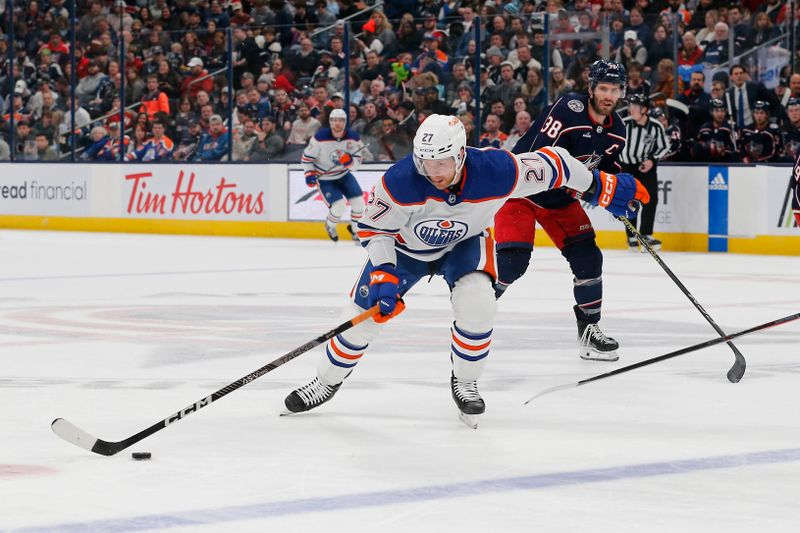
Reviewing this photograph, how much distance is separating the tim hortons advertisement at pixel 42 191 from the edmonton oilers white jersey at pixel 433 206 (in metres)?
12.2

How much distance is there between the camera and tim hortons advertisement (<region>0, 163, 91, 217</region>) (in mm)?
15891

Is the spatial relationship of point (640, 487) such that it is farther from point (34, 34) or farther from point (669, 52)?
point (34, 34)

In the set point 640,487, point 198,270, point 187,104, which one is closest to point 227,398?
point 640,487

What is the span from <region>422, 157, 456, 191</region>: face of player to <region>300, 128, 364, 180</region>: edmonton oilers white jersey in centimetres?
915

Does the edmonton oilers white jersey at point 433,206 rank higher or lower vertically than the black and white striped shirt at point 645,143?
higher

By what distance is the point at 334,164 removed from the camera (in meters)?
13.1

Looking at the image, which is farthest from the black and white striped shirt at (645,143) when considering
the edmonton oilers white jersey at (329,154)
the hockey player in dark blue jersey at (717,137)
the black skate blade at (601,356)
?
the black skate blade at (601,356)

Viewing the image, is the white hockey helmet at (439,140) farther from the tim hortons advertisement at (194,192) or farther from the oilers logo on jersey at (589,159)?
the tim hortons advertisement at (194,192)

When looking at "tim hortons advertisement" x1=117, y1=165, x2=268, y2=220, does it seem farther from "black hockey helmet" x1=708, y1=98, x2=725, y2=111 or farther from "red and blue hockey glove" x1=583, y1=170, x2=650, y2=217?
"red and blue hockey glove" x1=583, y1=170, x2=650, y2=217

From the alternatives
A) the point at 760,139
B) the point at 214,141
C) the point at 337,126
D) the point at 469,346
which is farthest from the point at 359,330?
the point at 214,141

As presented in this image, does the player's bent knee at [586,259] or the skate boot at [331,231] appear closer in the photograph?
the player's bent knee at [586,259]

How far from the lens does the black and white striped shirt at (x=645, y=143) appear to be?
11812mm

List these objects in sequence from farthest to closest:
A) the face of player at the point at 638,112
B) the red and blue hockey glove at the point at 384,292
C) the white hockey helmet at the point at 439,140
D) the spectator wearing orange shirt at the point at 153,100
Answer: the spectator wearing orange shirt at the point at 153,100, the face of player at the point at 638,112, the red and blue hockey glove at the point at 384,292, the white hockey helmet at the point at 439,140

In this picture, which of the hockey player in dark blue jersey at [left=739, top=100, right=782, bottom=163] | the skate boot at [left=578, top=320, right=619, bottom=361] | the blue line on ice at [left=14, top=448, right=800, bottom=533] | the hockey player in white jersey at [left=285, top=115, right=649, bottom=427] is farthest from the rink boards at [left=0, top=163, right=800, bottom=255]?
the blue line on ice at [left=14, top=448, right=800, bottom=533]
